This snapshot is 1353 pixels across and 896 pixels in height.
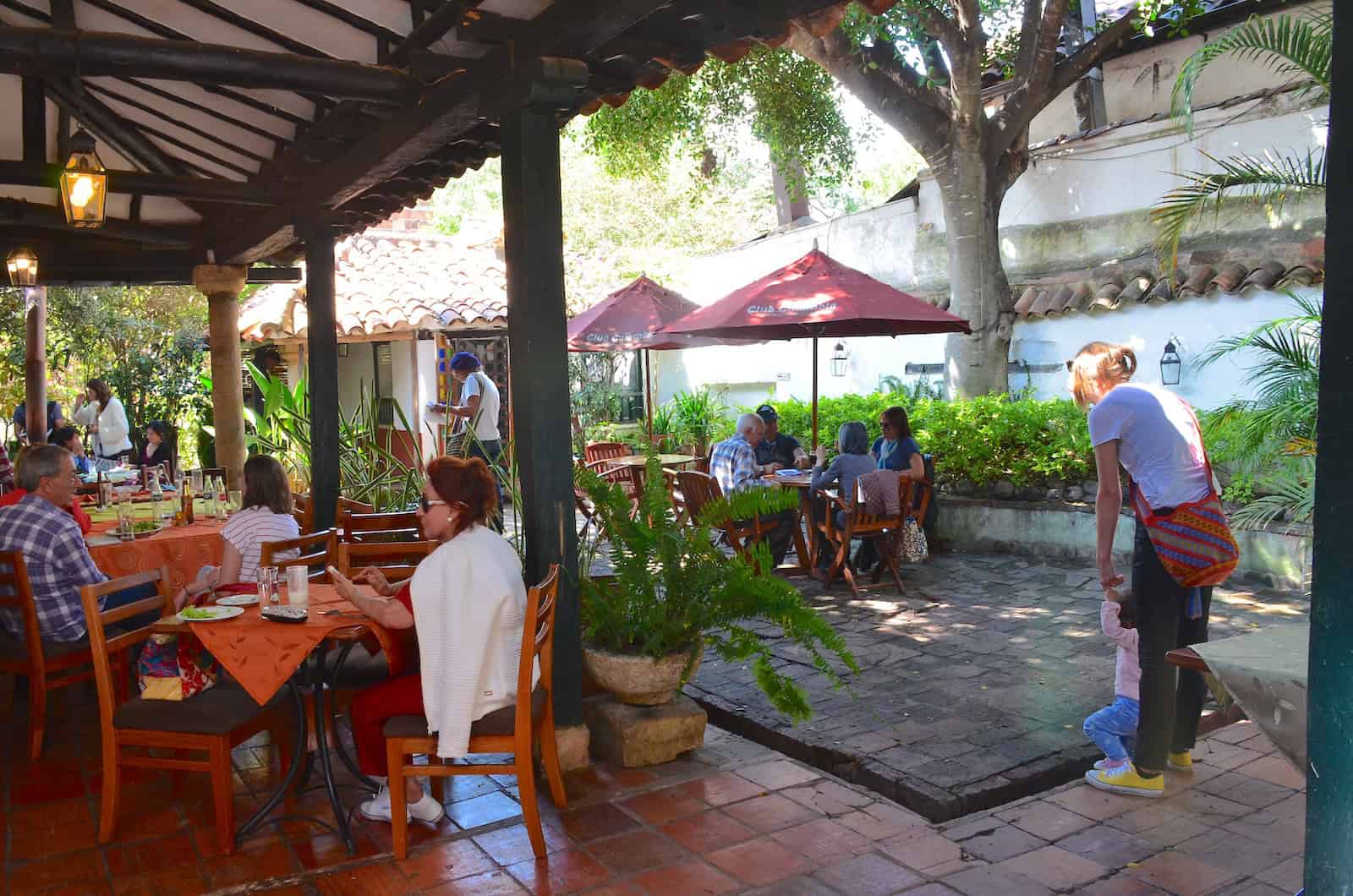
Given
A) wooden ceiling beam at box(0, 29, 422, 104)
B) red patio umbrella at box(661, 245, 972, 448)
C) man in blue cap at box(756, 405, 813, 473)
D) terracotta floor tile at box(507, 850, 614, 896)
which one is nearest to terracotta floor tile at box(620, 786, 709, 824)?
terracotta floor tile at box(507, 850, 614, 896)

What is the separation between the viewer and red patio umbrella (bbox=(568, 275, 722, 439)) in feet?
36.2

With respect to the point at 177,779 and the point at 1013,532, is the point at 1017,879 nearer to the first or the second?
the point at 177,779

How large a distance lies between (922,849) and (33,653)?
368cm

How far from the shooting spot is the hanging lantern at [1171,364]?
1071cm

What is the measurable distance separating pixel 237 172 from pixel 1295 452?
7153mm

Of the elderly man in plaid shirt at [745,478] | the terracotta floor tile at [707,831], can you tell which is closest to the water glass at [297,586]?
the terracotta floor tile at [707,831]

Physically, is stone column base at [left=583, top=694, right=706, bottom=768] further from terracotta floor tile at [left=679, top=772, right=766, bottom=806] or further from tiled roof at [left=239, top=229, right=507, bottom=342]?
tiled roof at [left=239, top=229, right=507, bottom=342]

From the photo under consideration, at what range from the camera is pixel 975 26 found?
9.88 meters

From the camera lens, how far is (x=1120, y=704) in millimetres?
4086

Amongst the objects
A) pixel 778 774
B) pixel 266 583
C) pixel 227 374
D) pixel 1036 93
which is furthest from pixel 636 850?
pixel 1036 93

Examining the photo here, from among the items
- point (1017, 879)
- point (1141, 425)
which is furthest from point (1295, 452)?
point (1017, 879)

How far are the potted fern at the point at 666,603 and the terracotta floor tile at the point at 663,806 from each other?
492mm

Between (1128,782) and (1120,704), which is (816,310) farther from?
→ (1128,782)

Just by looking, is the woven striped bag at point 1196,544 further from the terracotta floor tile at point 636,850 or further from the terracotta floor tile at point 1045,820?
the terracotta floor tile at point 636,850
